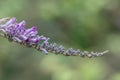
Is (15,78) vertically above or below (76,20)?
below

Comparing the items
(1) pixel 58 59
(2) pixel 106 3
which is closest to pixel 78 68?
(1) pixel 58 59

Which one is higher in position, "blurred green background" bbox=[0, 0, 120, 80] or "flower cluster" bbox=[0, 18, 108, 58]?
"blurred green background" bbox=[0, 0, 120, 80]

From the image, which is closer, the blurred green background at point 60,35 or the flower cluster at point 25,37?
the flower cluster at point 25,37

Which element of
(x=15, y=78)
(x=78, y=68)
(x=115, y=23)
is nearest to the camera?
(x=78, y=68)

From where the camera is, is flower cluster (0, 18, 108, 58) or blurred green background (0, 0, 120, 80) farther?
blurred green background (0, 0, 120, 80)

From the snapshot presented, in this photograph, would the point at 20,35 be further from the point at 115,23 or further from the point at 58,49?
the point at 115,23

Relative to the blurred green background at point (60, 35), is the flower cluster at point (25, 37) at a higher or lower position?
lower

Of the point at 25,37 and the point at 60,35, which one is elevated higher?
the point at 60,35

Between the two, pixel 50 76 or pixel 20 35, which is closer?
pixel 20 35
